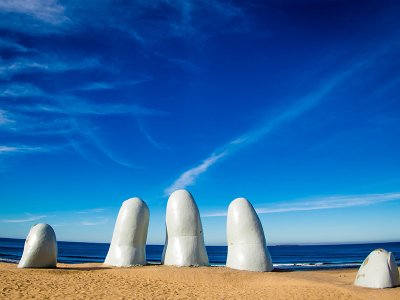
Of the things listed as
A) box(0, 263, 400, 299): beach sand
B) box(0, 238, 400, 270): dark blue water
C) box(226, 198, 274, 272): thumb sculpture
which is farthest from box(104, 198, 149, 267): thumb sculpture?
box(0, 238, 400, 270): dark blue water

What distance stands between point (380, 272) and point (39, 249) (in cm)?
1302

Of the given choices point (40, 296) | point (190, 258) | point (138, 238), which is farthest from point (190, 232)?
point (40, 296)

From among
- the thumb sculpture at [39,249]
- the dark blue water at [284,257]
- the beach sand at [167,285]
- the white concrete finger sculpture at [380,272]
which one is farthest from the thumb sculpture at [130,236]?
the dark blue water at [284,257]

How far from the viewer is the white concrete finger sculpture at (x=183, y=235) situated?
56.0ft

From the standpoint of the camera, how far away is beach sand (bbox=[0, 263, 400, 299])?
11117 millimetres

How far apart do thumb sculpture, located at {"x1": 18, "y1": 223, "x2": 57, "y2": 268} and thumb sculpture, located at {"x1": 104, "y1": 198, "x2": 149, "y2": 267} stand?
2.78 m

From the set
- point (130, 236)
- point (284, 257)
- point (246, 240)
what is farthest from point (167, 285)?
point (284, 257)

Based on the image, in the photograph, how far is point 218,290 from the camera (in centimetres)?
1262

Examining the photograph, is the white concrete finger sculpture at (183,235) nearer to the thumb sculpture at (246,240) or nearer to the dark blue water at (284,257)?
the thumb sculpture at (246,240)

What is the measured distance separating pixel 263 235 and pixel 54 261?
30.5 ft

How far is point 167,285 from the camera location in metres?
13.1

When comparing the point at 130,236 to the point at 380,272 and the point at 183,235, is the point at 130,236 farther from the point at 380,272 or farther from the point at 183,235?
the point at 380,272

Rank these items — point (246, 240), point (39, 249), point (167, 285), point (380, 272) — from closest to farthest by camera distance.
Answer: point (380, 272) < point (167, 285) < point (39, 249) < point (246, 240)

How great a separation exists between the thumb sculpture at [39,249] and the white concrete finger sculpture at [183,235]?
196 inches
